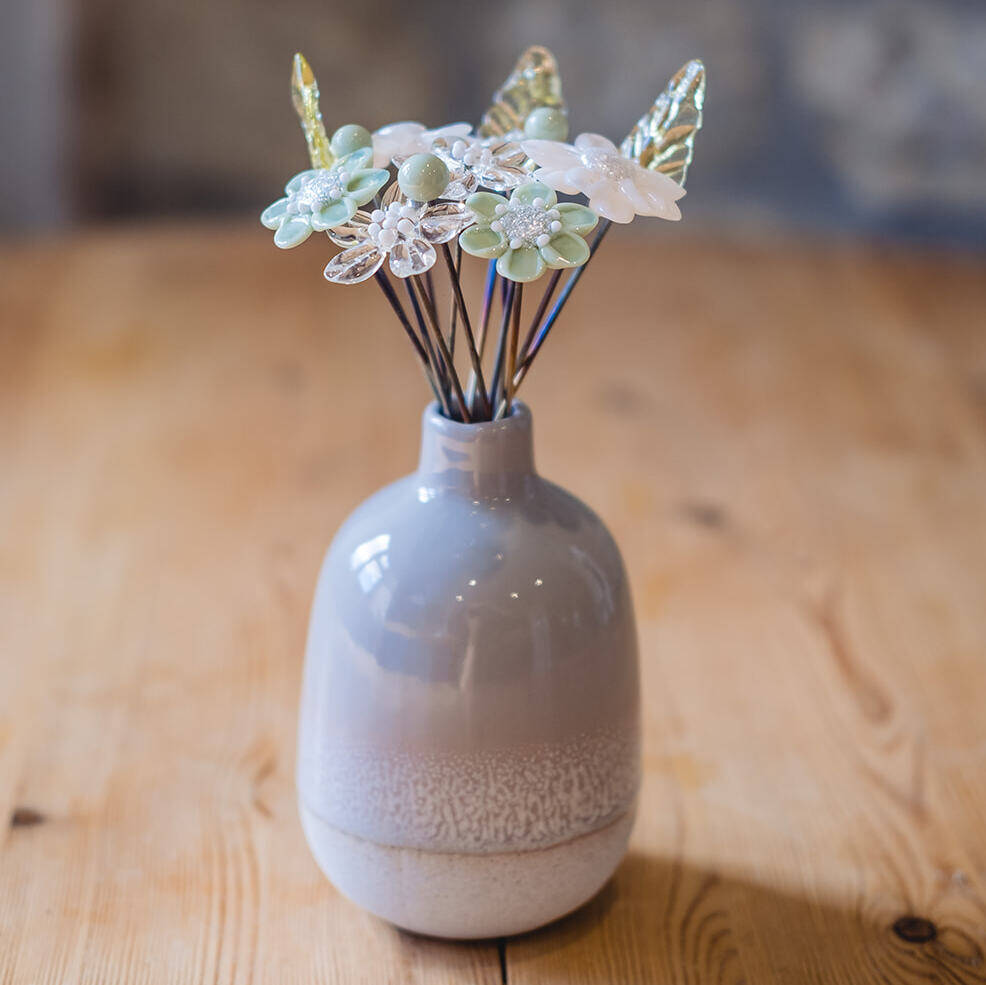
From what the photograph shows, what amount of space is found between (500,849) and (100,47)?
199 cm

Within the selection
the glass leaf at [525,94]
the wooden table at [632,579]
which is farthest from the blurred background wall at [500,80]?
the glass leaf at [525,94]

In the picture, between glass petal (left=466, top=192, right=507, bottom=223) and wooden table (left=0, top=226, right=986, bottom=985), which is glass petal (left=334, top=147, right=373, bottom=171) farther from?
wooden table (left=0, top=226, right=986, bottom=985)

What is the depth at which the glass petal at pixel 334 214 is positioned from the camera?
0.53 m

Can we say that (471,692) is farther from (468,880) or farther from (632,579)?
(632,579)

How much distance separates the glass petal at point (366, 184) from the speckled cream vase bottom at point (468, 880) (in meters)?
0.30

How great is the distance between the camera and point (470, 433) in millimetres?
600

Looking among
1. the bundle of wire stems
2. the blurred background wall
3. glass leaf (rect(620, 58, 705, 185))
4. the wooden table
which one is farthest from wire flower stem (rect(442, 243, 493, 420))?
the blurred background wall

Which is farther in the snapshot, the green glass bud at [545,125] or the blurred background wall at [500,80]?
the blurred background wall at [500,80]

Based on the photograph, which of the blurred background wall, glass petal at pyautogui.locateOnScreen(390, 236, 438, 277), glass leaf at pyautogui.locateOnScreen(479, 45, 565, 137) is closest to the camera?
glass petal at pyautogui.locateOnScreen(390, 236, 438, 277)

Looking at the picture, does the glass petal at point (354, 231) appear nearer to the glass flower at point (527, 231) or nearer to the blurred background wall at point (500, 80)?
the glass flower at point (527, 231)

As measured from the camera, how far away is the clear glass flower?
1.80 feet

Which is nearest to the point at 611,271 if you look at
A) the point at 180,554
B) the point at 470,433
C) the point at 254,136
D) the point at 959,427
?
the point at 959,427

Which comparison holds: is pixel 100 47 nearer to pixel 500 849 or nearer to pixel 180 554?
pixel 180 554

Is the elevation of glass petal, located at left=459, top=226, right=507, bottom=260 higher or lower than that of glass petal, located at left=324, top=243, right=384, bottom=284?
higher
